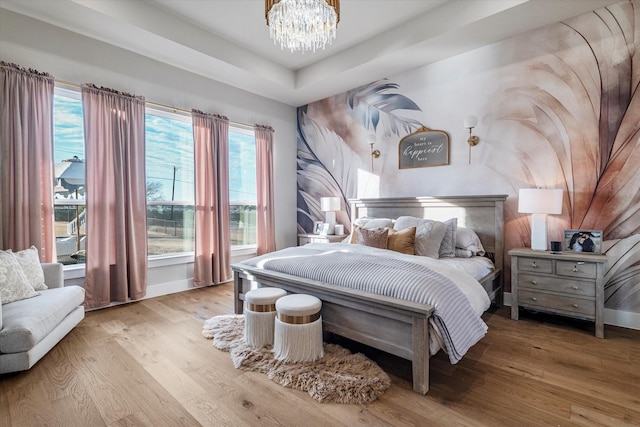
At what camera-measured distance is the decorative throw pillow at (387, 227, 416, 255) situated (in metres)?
3.11

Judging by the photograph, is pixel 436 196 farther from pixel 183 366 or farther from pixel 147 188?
pixel 147 188

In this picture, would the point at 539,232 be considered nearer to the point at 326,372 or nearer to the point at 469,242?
the point at 469,242

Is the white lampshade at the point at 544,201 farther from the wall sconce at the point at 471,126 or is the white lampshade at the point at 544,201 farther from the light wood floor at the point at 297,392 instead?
the light wood floor at the point at 297,392

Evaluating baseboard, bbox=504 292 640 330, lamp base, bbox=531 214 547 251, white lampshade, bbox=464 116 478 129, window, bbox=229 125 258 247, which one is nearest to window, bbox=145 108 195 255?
window, bbox=229 125 258 247

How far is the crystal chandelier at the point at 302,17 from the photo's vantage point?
2326 millimetres

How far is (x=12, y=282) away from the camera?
2.35 m

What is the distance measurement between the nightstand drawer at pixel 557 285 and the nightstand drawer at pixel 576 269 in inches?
2.2

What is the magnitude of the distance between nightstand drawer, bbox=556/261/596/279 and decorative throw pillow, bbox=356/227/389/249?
151 cm

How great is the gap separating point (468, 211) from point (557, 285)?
111cm

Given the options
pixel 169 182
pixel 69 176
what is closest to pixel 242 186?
pixel 169 182

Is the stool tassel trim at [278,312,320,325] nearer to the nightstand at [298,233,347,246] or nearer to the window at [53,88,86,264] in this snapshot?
the nightstand at [298,233,347,246]

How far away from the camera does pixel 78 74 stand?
322 cm

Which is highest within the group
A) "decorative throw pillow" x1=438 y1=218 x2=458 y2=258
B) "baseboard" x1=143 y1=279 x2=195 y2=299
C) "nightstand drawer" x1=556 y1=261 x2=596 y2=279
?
"decorative throw pillow" x1=438 y1=218 x2=458 y2=258

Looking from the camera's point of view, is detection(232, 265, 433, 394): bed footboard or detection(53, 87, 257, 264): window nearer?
detection(232, 265, 433, 394): bed footboard
